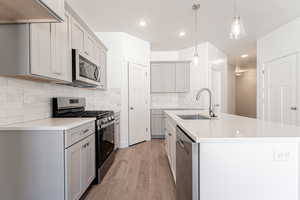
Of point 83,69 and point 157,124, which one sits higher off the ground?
point 83,69

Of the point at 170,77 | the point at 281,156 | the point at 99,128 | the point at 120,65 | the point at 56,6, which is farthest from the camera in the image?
the point at 170,77

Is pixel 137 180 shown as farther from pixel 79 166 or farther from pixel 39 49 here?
pixel 39 49

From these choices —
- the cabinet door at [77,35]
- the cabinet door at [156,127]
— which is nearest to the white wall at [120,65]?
the cabinet door at [156,127]

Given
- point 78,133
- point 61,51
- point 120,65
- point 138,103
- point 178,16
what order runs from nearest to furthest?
point 78,133, point 61,51, point 178,16, point 120,65, point 138,103

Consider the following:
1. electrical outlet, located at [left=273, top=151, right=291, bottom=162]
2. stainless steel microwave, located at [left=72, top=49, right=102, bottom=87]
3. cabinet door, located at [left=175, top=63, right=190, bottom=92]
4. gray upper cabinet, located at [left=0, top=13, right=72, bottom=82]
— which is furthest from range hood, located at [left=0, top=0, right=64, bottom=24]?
cabinet door, located at [left=175, top=63, right=190, bottom=92]

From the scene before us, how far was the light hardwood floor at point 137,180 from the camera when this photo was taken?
2240 millimetres

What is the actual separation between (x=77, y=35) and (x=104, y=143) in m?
1.59

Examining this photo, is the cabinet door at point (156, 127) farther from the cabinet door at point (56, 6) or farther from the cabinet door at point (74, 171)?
the cabinet door at point (56, 6)

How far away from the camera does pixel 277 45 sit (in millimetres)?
4105

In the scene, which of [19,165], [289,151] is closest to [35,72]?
[19,165]

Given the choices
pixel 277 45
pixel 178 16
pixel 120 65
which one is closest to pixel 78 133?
pixel 120 65

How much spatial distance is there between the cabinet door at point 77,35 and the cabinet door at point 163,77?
2.98 metres

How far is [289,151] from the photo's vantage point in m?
1.18

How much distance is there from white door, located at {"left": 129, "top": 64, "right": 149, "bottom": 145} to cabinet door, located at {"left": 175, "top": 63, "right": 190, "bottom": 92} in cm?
107
